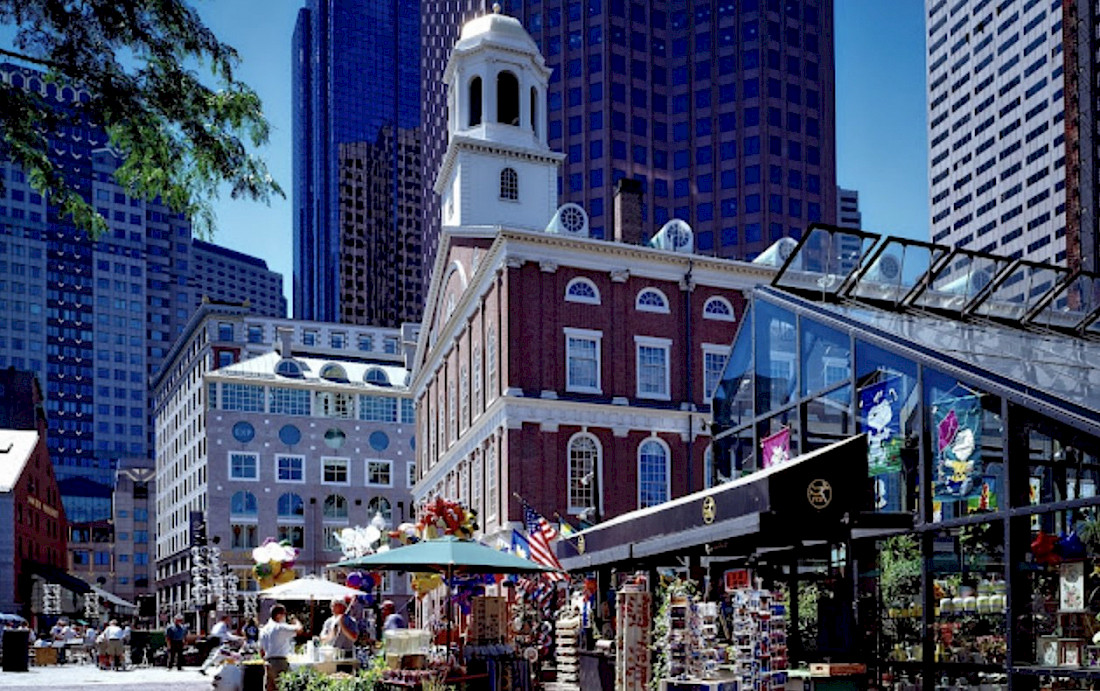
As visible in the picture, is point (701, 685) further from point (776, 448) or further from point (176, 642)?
point (176, 642)

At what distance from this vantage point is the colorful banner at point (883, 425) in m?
15.9

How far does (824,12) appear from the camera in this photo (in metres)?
116

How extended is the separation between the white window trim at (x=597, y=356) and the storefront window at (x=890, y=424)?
2651 centimetres

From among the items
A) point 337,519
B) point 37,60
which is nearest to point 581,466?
point 37,60

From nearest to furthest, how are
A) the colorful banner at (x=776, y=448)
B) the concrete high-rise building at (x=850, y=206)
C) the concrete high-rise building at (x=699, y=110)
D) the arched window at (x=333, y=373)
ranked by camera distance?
the colorful banner at (x=776, y=448) → the arched window at (x=333, y=373) → the concrete high-rise building at (x=699, y=110) → the concrete high-rise building at (x=850, y=206)

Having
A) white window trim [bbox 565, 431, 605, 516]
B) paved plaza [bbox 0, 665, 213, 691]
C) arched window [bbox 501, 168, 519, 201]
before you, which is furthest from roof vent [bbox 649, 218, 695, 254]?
paved plaza [bbox 0, 665, 213, 691]

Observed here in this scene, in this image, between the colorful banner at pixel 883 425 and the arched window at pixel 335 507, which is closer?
the colorful banner at pixel 883 425

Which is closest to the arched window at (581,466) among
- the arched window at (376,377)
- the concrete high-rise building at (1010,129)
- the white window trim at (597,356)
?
the white window trim at (597,356)

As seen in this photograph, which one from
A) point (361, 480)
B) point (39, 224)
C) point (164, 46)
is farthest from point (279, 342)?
point (39, 224)

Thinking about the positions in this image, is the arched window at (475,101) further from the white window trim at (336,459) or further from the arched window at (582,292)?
the white window trim at (336,459)

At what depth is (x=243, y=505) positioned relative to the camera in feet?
287

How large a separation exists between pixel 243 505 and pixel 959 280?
2910 inches

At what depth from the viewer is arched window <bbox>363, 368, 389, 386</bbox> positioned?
95.4 meters

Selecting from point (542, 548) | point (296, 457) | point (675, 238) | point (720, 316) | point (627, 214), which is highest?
point (627, 214)
